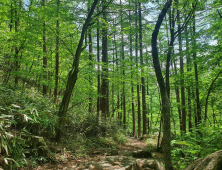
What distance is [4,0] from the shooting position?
6.43 metres

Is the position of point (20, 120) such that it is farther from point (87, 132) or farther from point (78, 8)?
point (78, 8)

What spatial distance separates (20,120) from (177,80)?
801cm

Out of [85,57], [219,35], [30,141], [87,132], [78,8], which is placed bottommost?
[87,132]

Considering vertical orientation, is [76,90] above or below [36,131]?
above

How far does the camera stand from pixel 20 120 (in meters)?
4.34

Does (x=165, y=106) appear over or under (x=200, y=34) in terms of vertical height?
under

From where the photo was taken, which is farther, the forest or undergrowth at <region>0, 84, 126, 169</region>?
the forest

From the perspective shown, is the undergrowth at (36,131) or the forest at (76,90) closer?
the undergrowth at (36,131)

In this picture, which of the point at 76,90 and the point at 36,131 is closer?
the point at 36,131

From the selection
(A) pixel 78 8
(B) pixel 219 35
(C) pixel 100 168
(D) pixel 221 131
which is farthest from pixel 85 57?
(B) pixel 219 35

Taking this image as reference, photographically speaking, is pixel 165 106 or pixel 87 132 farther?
pixel 87 132

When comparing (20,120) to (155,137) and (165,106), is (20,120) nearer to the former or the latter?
(165,106)

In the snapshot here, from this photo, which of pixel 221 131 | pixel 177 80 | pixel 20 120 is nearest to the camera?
pixel 221 131

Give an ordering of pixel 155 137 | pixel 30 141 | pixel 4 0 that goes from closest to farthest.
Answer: pixel 30 141 → pixel 4 0 → pixel 155 137
